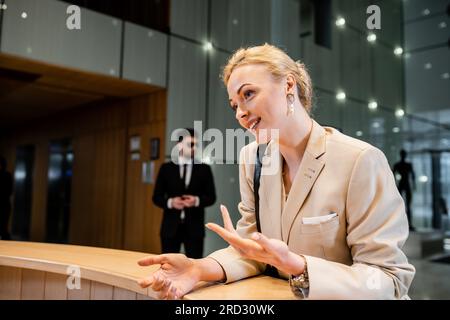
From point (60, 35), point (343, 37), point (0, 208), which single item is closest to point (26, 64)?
point (60, 35)

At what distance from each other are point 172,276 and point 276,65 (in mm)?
701

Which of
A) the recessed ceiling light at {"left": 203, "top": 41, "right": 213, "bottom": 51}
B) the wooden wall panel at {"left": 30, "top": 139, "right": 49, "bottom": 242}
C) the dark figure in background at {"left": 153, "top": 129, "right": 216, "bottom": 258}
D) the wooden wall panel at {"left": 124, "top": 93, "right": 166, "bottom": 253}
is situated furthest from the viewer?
the wooden wall panel at {"left": 30, "top": 139, "right": 49, "bottom": 242}

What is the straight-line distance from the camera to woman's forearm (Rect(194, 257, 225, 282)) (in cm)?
110

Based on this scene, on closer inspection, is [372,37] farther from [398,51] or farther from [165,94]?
[165,94]

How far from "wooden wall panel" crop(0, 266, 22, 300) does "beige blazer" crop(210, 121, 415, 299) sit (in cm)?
139

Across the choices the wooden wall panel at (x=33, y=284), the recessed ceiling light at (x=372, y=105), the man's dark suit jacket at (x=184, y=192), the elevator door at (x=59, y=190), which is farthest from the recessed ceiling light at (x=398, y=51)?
the wooden wall panel at (x=33, y=284)

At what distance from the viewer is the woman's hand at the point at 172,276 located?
104 cm

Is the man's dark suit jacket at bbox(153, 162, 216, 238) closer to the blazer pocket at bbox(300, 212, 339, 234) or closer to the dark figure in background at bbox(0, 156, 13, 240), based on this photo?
the blazer pocket at bbox(300, 212, 339, 234)

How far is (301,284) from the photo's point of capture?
93 centimetres

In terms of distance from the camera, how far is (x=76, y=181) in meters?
7.70

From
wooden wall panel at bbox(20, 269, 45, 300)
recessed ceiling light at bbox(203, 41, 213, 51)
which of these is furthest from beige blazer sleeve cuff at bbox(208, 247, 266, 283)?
recessed ceiling light at bbox(203, 41, 213, 51)

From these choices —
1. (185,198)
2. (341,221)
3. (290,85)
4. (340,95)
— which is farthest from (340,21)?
(341,221)

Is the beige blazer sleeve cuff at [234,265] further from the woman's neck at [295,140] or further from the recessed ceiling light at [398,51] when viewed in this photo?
the recessed ceiling light at [398,51]
